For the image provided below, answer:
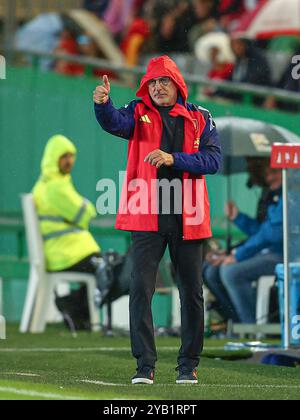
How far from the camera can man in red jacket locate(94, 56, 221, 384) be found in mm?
9359

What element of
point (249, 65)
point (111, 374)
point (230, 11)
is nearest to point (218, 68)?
point (249, 65)

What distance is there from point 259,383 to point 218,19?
12.1 metres

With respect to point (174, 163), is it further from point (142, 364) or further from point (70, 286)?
point (70, 286)

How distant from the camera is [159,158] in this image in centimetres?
918

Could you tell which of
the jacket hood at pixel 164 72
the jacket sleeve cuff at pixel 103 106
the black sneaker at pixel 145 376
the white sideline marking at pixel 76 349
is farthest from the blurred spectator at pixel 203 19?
the black sneaker at pixel 145 376

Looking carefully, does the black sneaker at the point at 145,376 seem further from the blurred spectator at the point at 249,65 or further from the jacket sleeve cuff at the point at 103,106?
the blurred spectator at the point at 249,65

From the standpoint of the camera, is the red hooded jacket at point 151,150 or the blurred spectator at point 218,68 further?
the blurred spectator at point 218,68

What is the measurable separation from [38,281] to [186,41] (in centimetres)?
536

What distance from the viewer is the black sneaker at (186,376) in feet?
31.2

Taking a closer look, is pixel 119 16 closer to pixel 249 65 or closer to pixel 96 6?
pixel 96 6

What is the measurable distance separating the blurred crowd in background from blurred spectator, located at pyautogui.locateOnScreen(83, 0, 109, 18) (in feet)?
0.54

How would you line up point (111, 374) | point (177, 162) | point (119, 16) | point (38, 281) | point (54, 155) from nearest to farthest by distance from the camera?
1. point (177, 162)
2. point (111, 374)
3. point (38, 281)
4. point (54, 155)
5. point (119, 16)

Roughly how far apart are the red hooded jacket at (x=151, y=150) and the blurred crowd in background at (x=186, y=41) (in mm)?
8480

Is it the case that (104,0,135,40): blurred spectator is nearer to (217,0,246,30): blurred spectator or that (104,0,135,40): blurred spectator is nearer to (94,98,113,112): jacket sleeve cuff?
(217,0,246,30): blurred spectator
